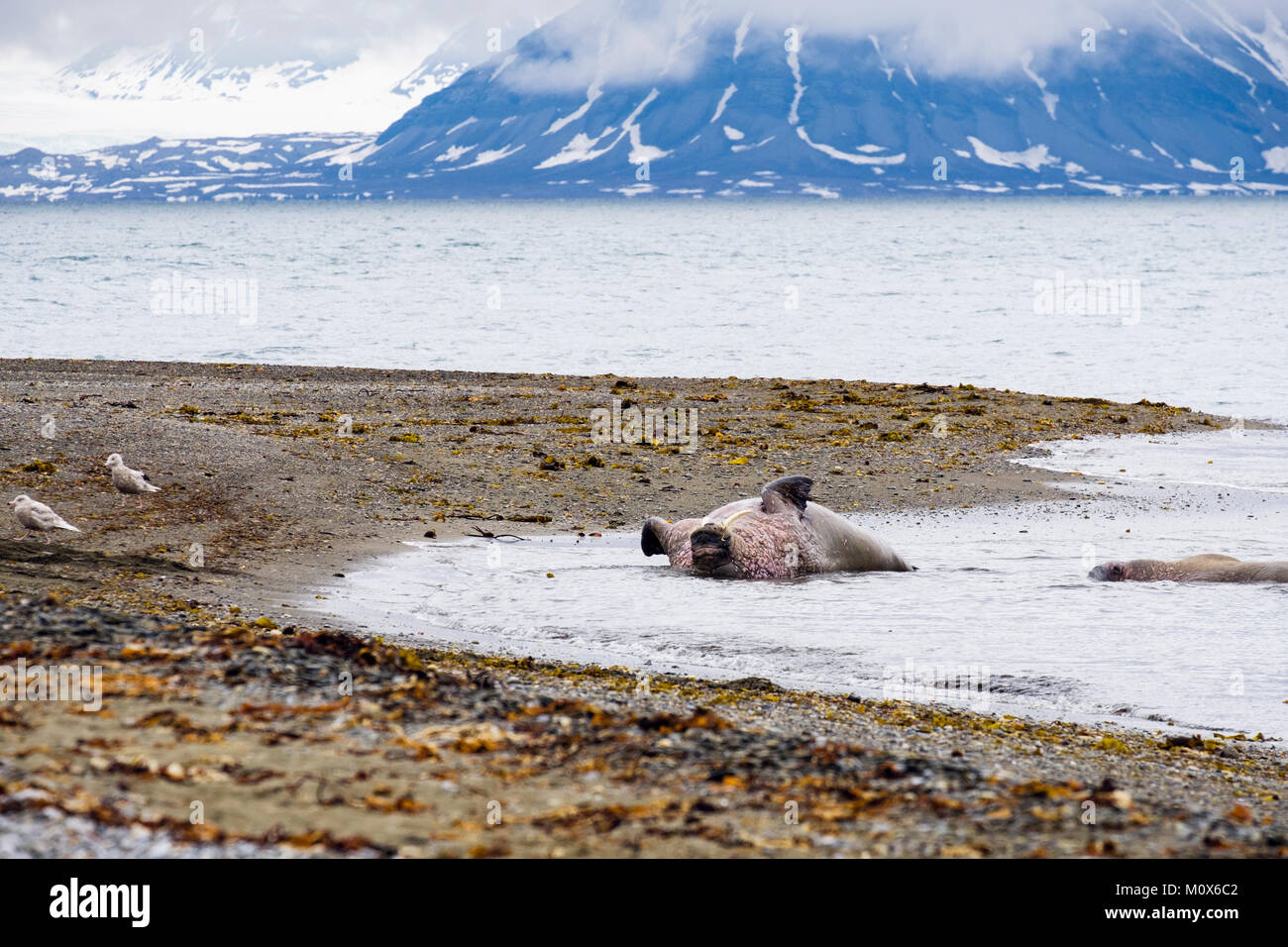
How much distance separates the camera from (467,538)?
50.6 ft

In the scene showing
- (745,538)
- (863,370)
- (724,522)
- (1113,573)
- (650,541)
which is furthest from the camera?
(863,370)

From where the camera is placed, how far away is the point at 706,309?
5947 centimetres

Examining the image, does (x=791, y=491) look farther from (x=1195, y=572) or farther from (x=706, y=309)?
(x=706, y=309)

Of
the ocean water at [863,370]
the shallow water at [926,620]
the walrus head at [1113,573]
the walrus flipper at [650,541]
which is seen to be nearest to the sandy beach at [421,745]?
the shallow water at [926,620]

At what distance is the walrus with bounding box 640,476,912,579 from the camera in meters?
14.0

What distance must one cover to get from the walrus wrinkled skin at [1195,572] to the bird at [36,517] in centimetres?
1065

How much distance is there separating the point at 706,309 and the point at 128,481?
45.4 metres

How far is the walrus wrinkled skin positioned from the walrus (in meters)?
2.08

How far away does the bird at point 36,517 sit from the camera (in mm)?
13352

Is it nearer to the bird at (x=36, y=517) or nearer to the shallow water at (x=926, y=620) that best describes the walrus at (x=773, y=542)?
the shallow water at (x=926, y=620)

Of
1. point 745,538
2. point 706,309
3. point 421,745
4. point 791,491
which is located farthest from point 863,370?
point 421,745

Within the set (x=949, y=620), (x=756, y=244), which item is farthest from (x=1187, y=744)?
(x=756, y=244)
